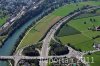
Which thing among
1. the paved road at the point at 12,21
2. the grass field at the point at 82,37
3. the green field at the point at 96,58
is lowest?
the green field at the point at 96,58

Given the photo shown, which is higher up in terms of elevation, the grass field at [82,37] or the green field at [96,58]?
the grass field at [82,37]

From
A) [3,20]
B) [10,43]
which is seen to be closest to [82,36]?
[10,43]

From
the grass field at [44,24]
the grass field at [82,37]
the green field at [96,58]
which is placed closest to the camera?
the green field at [96,58]

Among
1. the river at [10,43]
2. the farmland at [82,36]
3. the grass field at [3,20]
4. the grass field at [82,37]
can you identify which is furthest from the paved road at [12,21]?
the grass field at [82,37]

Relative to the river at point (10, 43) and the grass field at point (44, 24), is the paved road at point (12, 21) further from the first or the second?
the grass field at point (44, 24)

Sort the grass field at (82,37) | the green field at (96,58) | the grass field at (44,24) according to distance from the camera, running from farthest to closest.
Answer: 1. the grass field at (44,24)
2. the grass field at (82,37)
3. the green field at (96,58)

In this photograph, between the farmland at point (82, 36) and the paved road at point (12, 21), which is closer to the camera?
the farmland at point (82, 36)

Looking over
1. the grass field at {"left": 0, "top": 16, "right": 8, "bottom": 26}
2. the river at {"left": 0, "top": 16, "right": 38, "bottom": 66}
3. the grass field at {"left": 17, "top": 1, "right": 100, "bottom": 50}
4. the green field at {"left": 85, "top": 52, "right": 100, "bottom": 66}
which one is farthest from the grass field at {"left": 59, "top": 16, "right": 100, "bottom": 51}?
the grass field at {"left": 0, "top": 16, "right": 8, "bottom": 26}

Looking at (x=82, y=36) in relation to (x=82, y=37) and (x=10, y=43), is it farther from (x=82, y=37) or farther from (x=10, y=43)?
(x=10, y=43)
